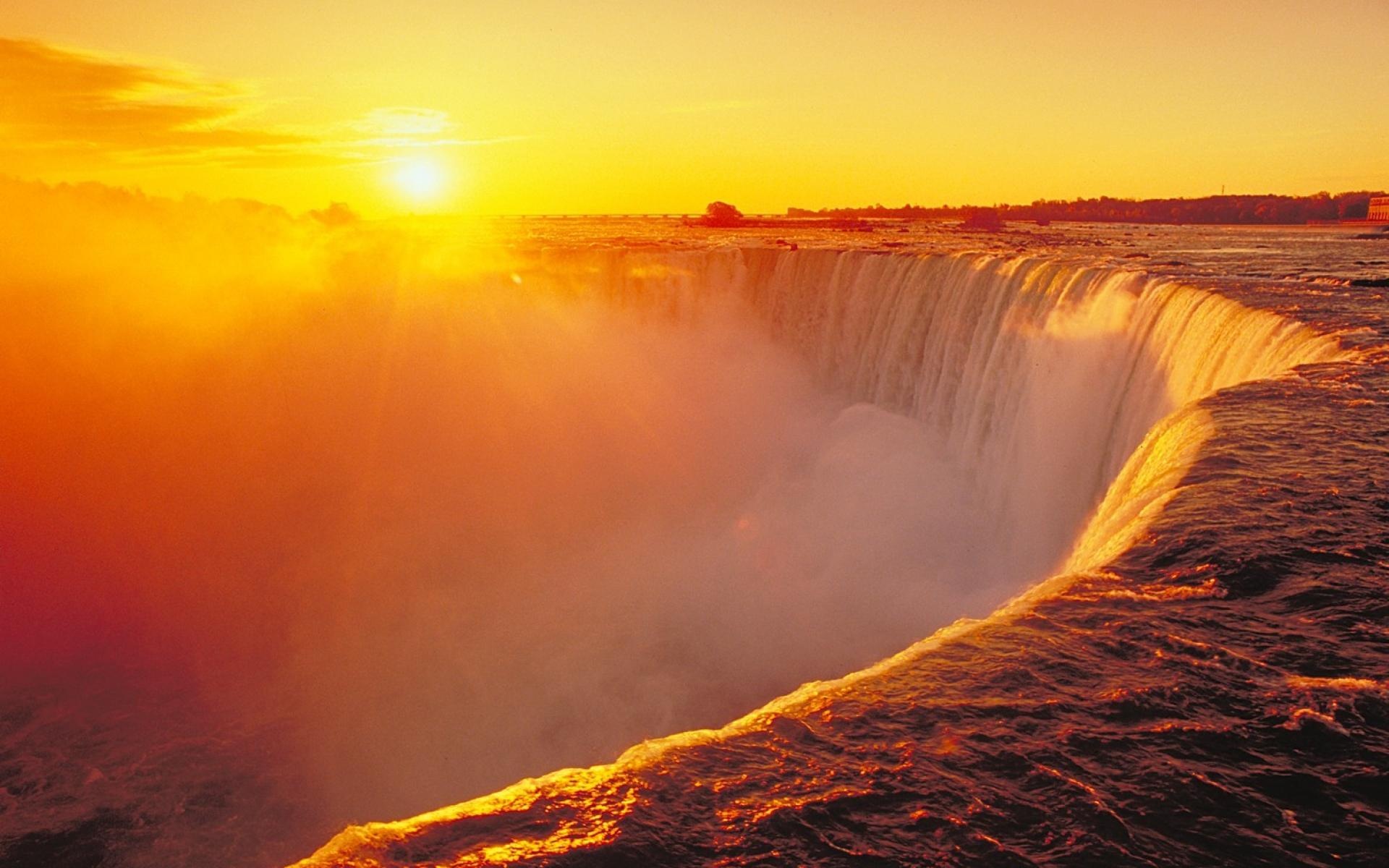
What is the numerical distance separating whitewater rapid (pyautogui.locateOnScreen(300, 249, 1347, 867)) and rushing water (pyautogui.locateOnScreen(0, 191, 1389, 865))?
50mm

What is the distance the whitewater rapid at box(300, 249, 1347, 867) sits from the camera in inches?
165

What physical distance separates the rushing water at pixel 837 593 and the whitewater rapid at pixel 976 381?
0.16 feet

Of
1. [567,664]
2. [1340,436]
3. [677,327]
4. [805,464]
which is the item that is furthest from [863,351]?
[1340,436]

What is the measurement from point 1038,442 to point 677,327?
16420 mm

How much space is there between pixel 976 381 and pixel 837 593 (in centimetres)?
607

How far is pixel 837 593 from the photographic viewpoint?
1756cm

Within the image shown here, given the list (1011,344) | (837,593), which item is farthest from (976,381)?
(837,593)

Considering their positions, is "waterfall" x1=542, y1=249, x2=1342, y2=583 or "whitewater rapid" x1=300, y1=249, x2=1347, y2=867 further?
"waterfall" x1=542, y1=249, x2=1342, y2=583

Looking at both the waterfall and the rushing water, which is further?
the waterfall

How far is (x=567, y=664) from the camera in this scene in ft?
54.1

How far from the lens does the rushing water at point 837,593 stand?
416 cm

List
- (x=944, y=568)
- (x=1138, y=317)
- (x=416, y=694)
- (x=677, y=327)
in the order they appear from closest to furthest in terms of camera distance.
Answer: (x=1138, y=317), (x=416, y=694), (x=944, y=568), (x=677, y=327)

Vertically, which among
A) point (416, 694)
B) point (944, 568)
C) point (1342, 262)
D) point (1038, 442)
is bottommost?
point (416, 694)

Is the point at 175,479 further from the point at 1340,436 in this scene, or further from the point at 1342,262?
the point at 1342,262
